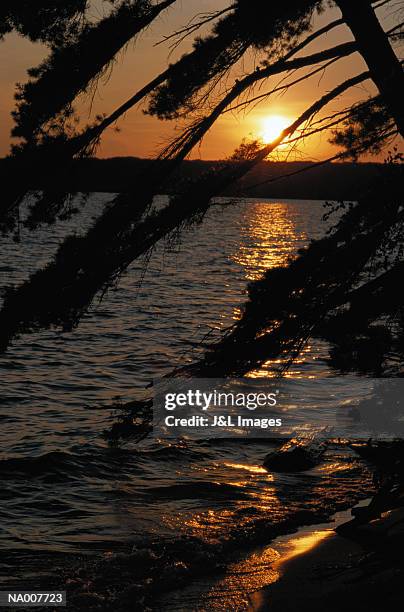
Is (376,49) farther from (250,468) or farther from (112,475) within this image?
(112,475)

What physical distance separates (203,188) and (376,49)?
1.92 meters

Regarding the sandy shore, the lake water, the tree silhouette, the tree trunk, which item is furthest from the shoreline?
the tree trunk

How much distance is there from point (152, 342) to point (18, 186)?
1657 centimetres

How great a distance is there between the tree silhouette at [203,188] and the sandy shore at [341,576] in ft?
6.38

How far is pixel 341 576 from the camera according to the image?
269 inches

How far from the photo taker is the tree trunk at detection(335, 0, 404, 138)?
21.3 ft


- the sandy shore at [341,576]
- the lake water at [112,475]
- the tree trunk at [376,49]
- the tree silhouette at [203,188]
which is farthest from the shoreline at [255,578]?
the tree trunk at [376,49]

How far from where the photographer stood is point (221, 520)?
396 inches

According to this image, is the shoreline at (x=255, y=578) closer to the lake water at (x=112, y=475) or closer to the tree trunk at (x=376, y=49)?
the lake water at (x=112, y=475)

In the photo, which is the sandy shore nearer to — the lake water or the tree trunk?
the lake water

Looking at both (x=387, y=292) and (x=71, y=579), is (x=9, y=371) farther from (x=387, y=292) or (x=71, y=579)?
(x=387, y=292)

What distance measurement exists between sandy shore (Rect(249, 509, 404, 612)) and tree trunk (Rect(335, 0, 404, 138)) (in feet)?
11.8

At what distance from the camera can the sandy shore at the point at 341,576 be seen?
5918 mm

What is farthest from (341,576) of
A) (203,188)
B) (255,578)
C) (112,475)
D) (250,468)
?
(112,475)
